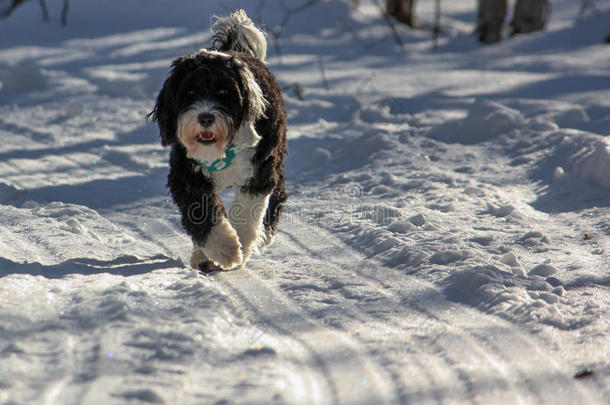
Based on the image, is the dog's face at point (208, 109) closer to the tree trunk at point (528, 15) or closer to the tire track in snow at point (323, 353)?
the tire track in snow at point (323, 353)

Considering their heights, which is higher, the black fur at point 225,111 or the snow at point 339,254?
the black fur at point 225,111

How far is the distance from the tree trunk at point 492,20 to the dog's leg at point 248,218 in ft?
37.9

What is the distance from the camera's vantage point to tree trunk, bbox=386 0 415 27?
18.7 meters

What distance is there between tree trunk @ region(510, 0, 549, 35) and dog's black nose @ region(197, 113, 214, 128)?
13218 mm

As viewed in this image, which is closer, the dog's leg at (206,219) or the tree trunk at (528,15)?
the dog's leg at (206,219)

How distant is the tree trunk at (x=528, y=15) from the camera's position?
15773 mm

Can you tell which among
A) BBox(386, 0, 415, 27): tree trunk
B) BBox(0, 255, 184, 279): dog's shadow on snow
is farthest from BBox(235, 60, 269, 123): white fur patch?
BBox(386, 0, 415, 27): tree trunk

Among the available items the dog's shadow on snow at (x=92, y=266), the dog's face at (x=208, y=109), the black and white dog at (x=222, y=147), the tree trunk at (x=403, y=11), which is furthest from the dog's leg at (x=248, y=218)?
the tree trunk at (x=403, y=11)

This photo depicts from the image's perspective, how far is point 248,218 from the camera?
495 cm

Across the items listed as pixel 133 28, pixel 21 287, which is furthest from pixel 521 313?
pixel 133 28

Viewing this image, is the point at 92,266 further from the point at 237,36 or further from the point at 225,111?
the point at 237,36

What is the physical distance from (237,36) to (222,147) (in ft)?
4.29

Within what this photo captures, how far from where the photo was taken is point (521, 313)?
3961mm

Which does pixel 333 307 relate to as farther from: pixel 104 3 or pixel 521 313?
pixel 104 3
